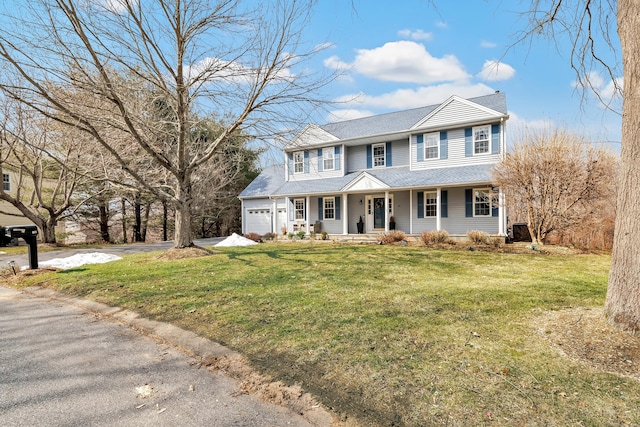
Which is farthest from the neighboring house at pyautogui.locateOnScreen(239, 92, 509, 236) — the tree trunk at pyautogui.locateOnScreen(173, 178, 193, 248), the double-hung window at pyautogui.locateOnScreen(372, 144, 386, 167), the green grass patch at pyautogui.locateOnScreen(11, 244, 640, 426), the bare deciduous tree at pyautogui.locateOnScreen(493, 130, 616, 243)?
the green grass patch at pyautogui.locateOnScreen(11, 244, 640, 426)

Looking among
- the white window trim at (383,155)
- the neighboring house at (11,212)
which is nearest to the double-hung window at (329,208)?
the white window trim at (383,155)

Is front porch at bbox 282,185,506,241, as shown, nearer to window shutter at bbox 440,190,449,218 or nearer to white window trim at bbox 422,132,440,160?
window shutter at bbox 440,190,449,218

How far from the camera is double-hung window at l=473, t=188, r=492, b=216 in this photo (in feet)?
47.6

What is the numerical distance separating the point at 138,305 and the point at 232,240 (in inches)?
449

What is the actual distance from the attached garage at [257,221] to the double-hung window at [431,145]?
428 inches

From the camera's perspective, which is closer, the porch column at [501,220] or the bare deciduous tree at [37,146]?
the bare deciduous tree at [37,146]

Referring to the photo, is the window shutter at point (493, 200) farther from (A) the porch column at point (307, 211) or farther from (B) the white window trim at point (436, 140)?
(A) the porch column at point (307, 211)

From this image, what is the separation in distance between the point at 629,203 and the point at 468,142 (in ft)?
43.5

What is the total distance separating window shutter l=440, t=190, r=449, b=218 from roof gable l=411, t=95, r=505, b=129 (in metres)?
3.43

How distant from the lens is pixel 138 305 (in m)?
5.02


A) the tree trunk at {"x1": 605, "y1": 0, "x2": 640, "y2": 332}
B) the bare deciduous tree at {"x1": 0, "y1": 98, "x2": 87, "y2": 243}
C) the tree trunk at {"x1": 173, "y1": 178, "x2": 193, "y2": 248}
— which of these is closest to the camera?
the tree trunk at {"x1": 605, "y1": 0, "x2": 640, "y2": 332}

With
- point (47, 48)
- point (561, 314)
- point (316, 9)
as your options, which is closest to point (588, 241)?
point (561, 314)

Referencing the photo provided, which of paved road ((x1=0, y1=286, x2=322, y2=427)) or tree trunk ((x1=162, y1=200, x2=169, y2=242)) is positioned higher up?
tree trunk ((x1=162, y1=200, x2=169, y2=242))

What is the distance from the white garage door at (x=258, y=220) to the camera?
72.3 feet
